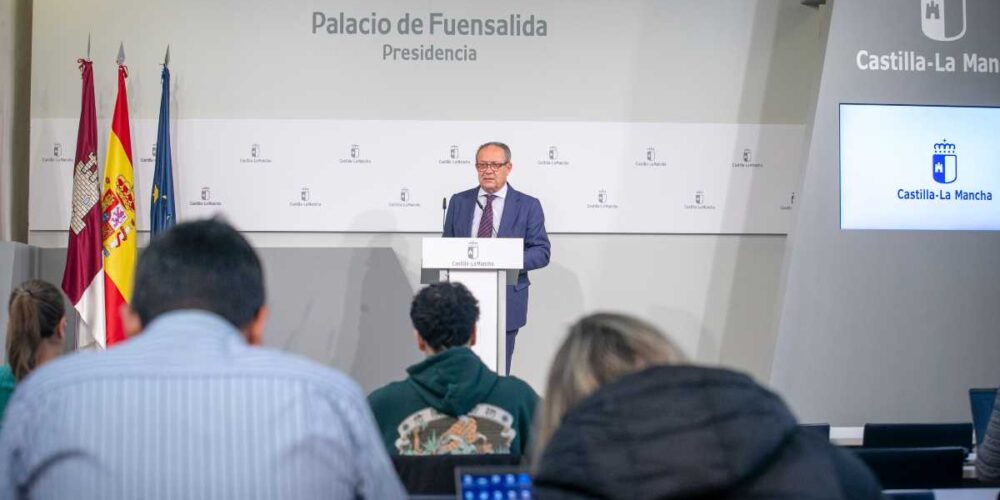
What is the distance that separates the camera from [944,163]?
6504 mm

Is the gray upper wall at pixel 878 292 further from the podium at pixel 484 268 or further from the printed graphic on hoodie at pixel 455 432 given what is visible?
the printed graphic on hoodie at pixel 455 432

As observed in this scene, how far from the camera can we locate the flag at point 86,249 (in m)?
6.43

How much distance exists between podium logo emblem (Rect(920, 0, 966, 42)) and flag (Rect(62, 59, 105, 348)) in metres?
5.10

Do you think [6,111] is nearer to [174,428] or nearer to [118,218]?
[118,218]

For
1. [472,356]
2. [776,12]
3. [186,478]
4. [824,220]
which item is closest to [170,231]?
[186,478]

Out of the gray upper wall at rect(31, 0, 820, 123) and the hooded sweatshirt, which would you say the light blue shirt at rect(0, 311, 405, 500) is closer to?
the hooded sweatshirt

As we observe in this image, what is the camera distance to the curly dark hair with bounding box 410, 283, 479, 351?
3.19 metres

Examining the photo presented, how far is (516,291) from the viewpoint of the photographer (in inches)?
246

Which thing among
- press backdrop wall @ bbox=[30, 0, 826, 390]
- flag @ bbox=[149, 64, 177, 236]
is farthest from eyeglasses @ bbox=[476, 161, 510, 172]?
flag @ bbox=[149, 64, 177, 236]

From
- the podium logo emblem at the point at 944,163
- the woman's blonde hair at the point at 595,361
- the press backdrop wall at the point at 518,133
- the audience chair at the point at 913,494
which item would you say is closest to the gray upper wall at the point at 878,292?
the podium logo emblem at the point at 944,163

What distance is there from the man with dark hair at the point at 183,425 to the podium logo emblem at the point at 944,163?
229 inches

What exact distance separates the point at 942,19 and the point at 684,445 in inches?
240

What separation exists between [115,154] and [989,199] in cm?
536

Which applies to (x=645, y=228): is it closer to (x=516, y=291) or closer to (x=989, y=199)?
(x=516, y=291)
